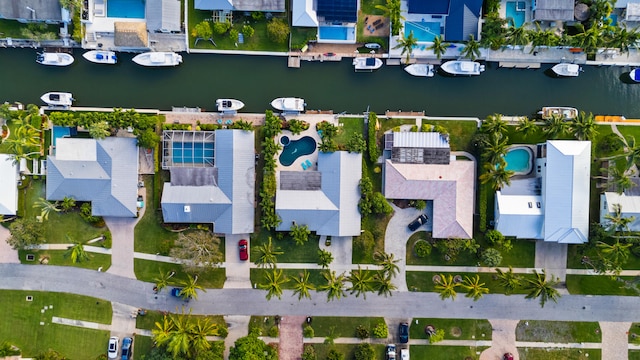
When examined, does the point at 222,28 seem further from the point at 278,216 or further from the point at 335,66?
the point at 278,216

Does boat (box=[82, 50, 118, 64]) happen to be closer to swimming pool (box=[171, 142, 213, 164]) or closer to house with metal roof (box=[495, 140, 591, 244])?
swimming pool (box=[171, 142, 213, 164])

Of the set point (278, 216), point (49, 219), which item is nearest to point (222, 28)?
point (278, 216)

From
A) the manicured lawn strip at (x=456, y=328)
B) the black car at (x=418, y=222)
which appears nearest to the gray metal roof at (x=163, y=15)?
the black car at (x=418, y=222)

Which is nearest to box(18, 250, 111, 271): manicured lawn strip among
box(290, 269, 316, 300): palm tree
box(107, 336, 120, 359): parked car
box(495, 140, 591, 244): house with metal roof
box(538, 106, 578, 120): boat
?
box(107, 336, 120, 359): parked car

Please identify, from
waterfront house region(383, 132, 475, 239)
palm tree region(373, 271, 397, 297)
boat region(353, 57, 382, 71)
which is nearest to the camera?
palm tree region(373, 271, 397, 297)

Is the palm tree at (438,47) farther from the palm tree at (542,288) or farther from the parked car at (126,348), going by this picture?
the parked car at (126,348)

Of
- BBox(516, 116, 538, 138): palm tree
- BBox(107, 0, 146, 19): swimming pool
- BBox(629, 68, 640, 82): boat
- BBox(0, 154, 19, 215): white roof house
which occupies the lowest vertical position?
BBox(0, 154, 19, 215): white roof house
